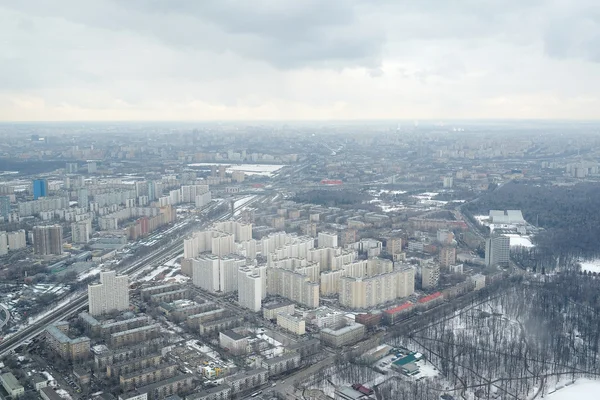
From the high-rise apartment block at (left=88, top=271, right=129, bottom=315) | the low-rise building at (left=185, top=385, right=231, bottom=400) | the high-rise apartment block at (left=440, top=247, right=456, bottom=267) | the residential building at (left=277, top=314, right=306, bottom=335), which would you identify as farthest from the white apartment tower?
the high-rise apartment block at (left=440, top=247, right=456, bottom=267)

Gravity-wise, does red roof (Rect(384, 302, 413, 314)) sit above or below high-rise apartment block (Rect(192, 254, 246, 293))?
below

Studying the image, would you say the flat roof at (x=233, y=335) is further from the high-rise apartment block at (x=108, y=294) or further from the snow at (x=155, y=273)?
the snow at (x=155, y=273)

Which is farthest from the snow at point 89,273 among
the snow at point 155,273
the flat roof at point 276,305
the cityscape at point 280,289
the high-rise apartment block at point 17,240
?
the flat roof at point 276,305

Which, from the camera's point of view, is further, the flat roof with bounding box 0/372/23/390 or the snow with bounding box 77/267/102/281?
the snow with bounding box 77/267/102/281

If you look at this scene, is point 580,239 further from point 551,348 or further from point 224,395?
point 224,395

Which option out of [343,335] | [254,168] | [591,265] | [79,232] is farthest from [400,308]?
[254,168]

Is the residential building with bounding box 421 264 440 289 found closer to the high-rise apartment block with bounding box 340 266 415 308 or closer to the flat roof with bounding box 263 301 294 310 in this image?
the high-rise apartment block with bounding box 340 266 415 308
